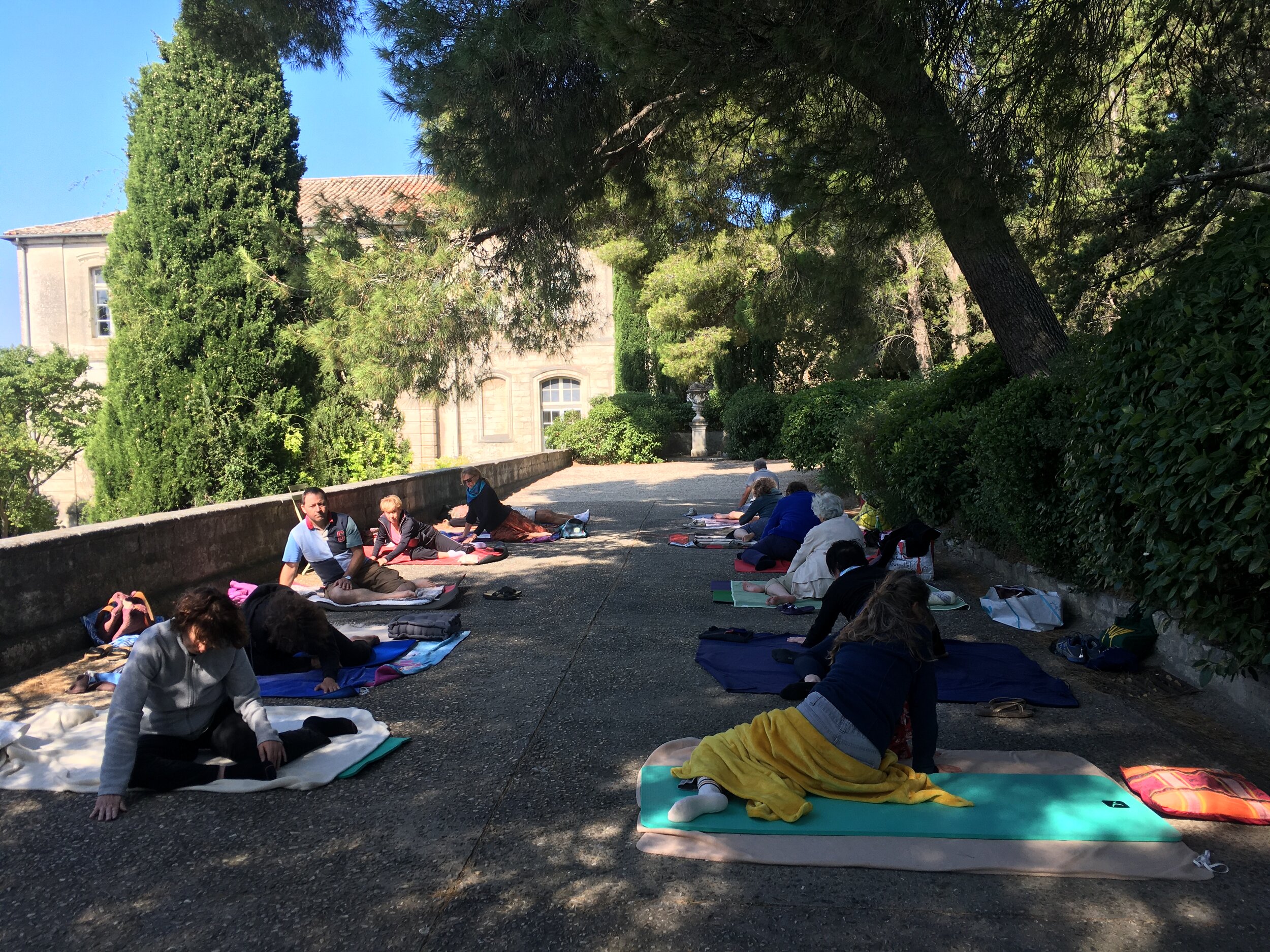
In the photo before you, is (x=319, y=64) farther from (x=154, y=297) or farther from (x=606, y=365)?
(x=606, y=365)

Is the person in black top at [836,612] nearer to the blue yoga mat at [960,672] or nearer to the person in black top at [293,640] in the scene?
the blue yoga mat at [960,672]

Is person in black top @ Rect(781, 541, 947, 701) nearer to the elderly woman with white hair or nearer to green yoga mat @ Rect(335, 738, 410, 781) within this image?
the elderly woman with white hair

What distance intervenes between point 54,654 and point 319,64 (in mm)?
5617

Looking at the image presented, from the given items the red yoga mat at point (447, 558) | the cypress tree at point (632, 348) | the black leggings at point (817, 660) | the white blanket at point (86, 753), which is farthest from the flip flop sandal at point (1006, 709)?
the cypress tree at point (632, 348)

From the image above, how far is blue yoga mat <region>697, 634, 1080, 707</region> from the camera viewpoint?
199 inches

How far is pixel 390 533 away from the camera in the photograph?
1007 centimetres

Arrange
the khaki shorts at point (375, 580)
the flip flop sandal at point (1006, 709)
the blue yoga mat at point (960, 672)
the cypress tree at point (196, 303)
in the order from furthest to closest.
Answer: the cypress tree at point (196, 303) → the khaki shorts at point (375, 580) → the blue yoga mat at point (960, 672) → the flip flop sandal at point (1006, 709)

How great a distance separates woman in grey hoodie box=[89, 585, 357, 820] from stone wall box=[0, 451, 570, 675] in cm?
229

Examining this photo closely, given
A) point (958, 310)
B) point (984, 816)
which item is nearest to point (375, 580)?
point (984, 816)

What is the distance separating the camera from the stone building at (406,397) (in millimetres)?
30125

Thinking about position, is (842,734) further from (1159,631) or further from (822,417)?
(822,417)

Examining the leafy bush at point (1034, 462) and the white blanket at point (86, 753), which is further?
the leafy bush at point (1034, 462)

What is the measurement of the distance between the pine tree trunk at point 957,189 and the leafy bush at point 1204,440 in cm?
194

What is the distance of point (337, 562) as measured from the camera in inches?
315
